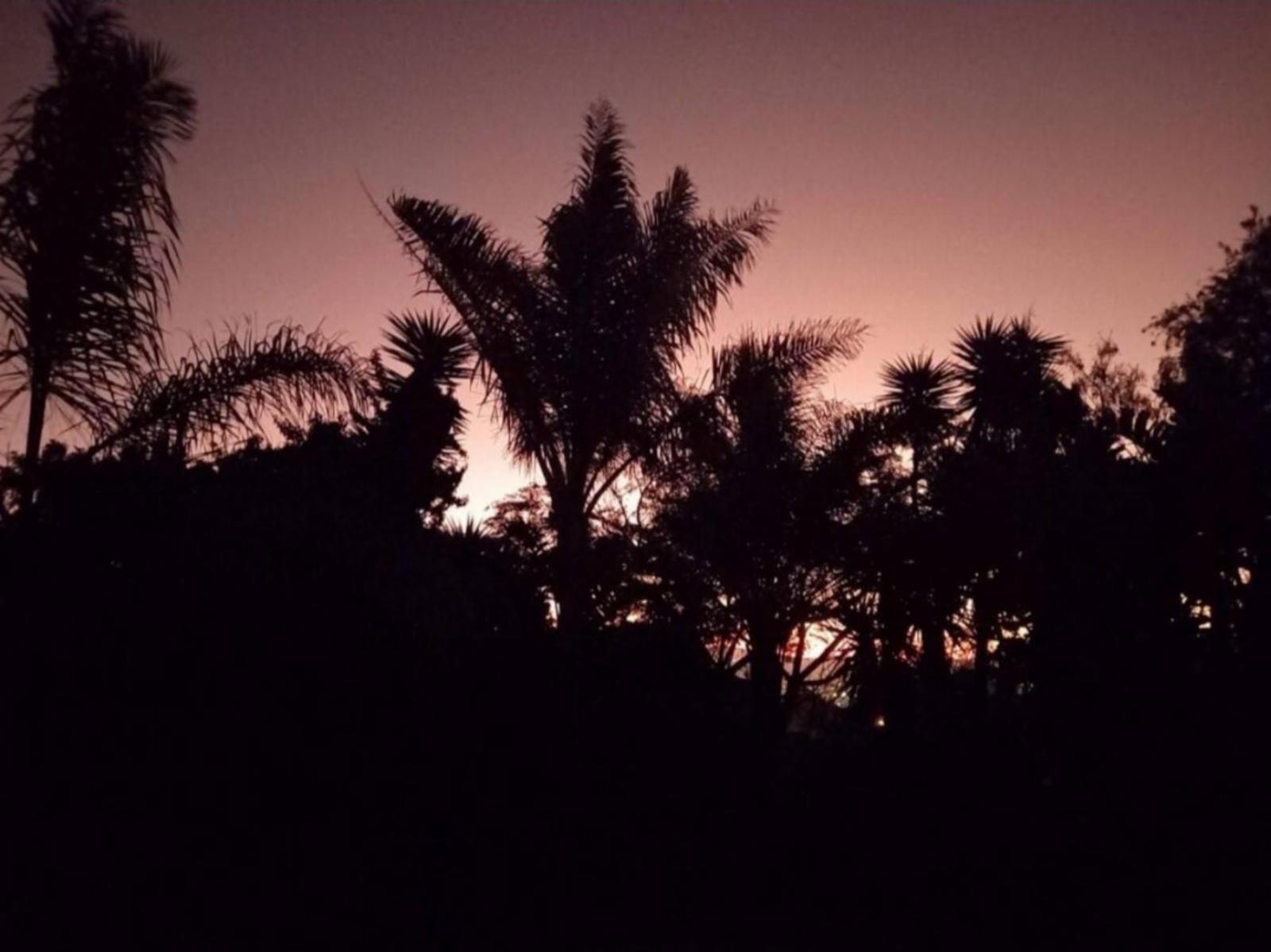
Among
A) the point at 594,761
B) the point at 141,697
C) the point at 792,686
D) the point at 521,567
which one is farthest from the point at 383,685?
the point at 792,686

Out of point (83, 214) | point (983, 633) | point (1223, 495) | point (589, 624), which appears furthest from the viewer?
point (983, 633)

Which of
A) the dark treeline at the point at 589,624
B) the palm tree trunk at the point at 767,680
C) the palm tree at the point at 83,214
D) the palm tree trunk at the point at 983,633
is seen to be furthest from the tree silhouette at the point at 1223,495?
the palm tree at the point at 83,214

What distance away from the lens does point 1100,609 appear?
8758mm

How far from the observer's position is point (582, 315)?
34.7 feet

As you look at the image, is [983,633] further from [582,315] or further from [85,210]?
[85,210]

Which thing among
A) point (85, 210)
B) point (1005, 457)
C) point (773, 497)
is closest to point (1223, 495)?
point (1005, 457)

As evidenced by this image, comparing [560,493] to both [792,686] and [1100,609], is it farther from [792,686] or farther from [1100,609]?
[792,686]

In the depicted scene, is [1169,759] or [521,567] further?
[521,567]

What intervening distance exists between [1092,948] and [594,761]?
3.84m

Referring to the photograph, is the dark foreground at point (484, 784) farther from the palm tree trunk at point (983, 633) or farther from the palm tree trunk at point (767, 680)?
the palm tree trunk at point (767, 680)

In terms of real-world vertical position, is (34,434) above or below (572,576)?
below

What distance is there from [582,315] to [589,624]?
114 inches

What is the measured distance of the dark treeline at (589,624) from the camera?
622 cm

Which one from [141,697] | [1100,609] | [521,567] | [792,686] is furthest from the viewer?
[792,686]
